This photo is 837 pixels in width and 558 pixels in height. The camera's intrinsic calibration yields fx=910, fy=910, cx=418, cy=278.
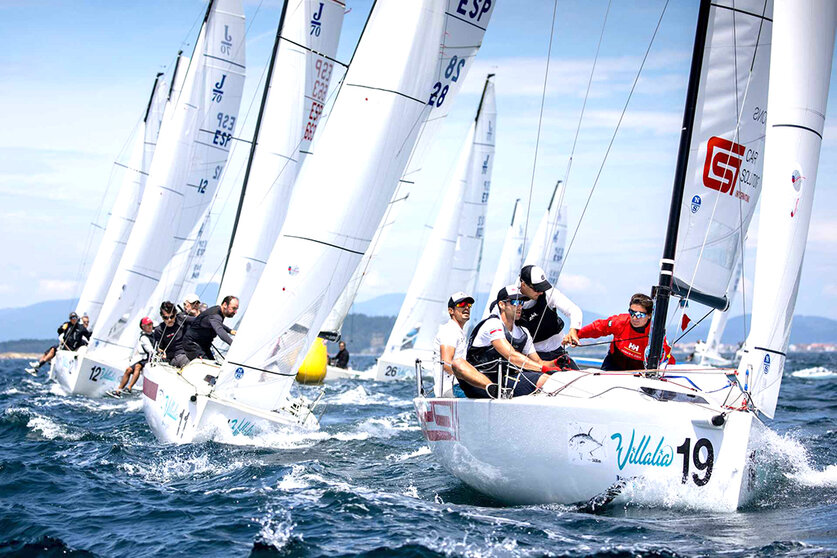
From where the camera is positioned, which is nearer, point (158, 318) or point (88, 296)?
point (158, 318)

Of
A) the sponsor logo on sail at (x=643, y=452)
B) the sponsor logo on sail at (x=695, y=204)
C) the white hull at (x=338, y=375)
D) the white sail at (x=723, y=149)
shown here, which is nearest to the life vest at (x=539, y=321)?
the white sail at (x=723, y=149)

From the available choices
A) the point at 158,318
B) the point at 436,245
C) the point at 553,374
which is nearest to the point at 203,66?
the point at 158,318

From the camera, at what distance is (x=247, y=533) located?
5.47 meters

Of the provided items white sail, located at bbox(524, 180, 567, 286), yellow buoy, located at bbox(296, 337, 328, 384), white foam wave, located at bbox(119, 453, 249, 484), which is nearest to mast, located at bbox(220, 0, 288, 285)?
yellow buoy, located at bbox(296, 337, 328, 384)

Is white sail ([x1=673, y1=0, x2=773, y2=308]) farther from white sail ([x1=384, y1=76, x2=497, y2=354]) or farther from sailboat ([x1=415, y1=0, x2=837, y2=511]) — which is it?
white sail ([x1=384, y1=76, x2=497, y2=354])

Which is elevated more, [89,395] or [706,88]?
[706,88]

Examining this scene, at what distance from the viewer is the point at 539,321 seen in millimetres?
7516

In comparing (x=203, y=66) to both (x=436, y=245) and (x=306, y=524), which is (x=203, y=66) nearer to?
(x=436, y=245)

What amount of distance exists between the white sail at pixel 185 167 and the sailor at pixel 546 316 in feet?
34.7

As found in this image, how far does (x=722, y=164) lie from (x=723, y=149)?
0.44 feet

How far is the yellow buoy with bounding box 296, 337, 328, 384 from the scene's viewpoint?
803 inches

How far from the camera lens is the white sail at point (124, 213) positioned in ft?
67.9

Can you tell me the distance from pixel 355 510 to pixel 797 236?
370 centimetres

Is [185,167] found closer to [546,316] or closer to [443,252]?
[443,252]
